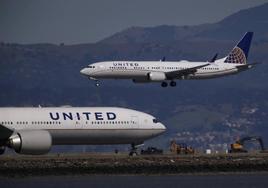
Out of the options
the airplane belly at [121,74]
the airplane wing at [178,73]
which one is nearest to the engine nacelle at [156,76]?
the airplane belly at [121,74]

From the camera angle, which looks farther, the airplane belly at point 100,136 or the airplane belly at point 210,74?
the airplane belly at point 210,74

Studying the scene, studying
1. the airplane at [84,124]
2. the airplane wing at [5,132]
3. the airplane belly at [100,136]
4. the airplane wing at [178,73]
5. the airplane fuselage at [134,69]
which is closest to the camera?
the airplane wing at [5,132]

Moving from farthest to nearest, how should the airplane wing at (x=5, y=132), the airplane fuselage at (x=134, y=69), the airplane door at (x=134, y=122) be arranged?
the airplane fuselage at (x=134, y=69) < the airplane door at (x=134, y=122) < the airplane wing at (x=5, y=132)

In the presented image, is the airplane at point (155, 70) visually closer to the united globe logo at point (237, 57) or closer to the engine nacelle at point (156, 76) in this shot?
the engine nacelle at point (156, 76)

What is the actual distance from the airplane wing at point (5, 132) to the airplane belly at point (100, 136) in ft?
18.0

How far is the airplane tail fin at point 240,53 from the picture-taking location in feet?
561

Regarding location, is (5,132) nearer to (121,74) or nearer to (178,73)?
(121,74)

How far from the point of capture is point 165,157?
3809 inches

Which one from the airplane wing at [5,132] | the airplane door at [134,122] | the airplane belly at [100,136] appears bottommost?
the airplane wing at [5,132]

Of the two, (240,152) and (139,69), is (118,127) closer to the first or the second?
(240,152)

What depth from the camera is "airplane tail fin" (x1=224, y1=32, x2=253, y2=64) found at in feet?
561

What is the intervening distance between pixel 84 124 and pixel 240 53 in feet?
277

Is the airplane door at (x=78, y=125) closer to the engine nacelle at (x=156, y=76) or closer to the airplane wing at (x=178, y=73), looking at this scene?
the engine nacelle at (x=156, y=76)

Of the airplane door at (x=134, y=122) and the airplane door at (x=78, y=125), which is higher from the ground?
the airplane door at (x=134, y=122)
